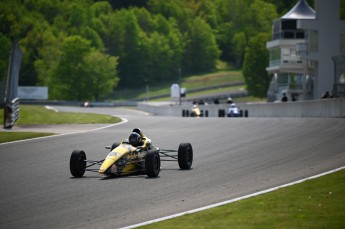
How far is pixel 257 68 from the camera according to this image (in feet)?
445

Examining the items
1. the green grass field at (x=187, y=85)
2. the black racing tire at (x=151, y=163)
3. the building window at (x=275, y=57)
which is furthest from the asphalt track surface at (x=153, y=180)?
the green grass field at (x=187, y=85)

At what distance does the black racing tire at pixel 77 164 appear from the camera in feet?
63.9

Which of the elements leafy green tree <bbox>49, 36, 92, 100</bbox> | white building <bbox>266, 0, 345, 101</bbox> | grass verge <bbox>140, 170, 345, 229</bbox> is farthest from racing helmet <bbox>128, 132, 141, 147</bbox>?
leafy green tree <bbox>49, 36, 92, 100</bbox>

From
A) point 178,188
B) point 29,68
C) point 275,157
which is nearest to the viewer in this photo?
point 178,188

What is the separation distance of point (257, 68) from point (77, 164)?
117 m

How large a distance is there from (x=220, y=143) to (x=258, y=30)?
572ft

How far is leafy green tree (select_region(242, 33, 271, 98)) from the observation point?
438 ft

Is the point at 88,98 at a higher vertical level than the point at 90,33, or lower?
lower

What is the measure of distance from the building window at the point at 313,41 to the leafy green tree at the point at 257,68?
5761 cm

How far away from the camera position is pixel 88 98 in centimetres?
14650

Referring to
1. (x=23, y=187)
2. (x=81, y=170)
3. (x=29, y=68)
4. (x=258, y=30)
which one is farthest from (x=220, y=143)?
(x=258, y=30)

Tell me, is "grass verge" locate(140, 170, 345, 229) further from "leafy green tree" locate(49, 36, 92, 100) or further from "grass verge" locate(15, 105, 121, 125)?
"leafy green tree" locate(49, 36, 92, 100)

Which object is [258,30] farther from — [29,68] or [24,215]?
[24,215]

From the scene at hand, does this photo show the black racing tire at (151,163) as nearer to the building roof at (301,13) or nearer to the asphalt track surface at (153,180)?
the asphalt track surface at (153,180)
